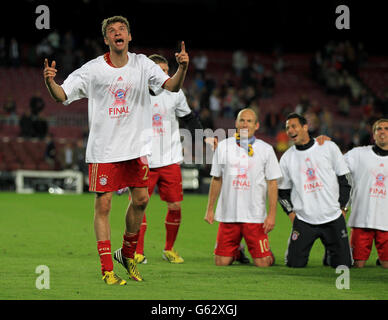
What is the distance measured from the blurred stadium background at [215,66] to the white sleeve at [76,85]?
49.9 ft

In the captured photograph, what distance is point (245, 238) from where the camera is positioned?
8.79m

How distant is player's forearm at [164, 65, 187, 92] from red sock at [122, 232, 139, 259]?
1448 millimetres

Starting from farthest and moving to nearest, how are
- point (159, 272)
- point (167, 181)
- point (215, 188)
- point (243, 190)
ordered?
point (167, 181), point (215, 188), point (243, 190), point (159, 272)

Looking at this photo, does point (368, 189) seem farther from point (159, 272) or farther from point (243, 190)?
point (159, 272)

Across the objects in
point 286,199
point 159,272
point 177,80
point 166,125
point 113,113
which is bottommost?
point 159,272

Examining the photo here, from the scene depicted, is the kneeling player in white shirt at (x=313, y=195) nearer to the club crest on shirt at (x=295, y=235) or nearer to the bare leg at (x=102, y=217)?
the club crest on shirt at (x=295, y=235)

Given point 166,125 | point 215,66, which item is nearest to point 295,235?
point 166,125

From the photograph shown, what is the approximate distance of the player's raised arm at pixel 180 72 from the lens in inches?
260

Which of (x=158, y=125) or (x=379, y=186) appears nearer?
(x=379, y=186)

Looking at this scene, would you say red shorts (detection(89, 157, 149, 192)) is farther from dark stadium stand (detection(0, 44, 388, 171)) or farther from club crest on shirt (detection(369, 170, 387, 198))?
dark stadium stand (detection(0, 44, 388, 171))

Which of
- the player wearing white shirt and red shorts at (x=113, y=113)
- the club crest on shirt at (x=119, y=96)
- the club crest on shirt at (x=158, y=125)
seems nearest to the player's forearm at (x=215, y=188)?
the club crest on shirt at (x=158, y=125)

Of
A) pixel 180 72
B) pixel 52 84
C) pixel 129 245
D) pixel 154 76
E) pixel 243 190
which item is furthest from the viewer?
pixel 243 190

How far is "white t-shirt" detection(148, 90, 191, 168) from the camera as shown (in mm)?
9242

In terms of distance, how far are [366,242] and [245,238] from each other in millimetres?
1436
